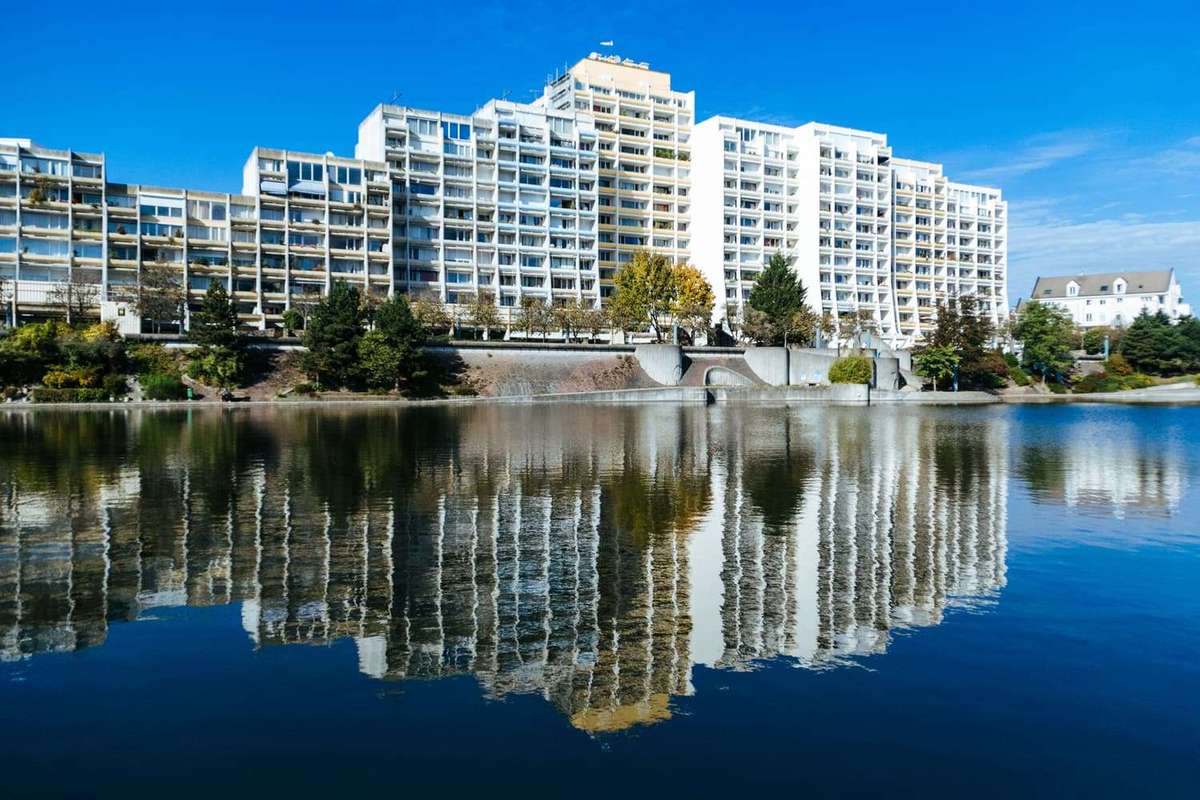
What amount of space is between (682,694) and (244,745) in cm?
510

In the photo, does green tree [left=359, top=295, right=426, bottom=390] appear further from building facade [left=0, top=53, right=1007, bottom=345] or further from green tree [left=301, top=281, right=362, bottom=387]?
building facade [left=0, top=53, right=1007, bottom=345]

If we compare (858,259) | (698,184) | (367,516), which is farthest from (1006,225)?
(367,516)

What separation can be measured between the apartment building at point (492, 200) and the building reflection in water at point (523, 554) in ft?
282

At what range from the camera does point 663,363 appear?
106m

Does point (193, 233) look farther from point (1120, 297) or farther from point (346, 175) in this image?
point (1120, 297)

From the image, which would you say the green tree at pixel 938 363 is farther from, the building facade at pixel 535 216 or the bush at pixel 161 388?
the bush at pixel 161 388

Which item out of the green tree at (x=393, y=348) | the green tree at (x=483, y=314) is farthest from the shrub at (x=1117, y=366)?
the green tree at (x=393, y=348)

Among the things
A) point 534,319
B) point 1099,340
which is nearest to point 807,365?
point 534,319

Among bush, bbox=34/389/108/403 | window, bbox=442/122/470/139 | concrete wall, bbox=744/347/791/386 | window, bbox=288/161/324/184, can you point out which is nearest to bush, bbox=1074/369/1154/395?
concrete wall, bbox=744/347/791/386

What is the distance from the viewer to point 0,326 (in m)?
84.9

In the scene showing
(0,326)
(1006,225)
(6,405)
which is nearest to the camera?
(6,405)

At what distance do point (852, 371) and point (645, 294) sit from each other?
28.9 m

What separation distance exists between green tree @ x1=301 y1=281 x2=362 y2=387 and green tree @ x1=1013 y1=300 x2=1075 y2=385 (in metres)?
93.9

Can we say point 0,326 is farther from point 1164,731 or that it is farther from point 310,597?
point 1164,731
